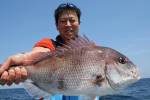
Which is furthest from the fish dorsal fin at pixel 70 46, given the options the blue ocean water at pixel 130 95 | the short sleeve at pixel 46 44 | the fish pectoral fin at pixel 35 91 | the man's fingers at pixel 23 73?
the blue ocean water at pixel 130 95

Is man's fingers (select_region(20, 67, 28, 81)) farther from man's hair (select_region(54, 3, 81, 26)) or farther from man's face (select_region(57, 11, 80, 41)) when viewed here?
man's hair (select_region(54, 3, 81, 26))

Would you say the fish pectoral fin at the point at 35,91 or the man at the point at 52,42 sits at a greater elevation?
the man at the point at 52,42

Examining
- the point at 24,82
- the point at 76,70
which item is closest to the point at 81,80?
the point at 76,70

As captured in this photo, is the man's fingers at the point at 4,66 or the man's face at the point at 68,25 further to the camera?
the man's face at the point at 68,25

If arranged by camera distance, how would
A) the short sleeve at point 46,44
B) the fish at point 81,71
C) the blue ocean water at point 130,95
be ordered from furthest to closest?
the blue ocean water at point 130,95 → the short sleeve at point 46,44 → the fish at point 81,71

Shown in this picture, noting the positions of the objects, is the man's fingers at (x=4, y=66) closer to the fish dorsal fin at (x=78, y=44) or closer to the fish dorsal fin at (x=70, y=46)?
the fish dorsal fin at (x=70, y=46)

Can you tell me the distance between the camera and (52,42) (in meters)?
5.77

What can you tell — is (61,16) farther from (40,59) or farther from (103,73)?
(103,73)

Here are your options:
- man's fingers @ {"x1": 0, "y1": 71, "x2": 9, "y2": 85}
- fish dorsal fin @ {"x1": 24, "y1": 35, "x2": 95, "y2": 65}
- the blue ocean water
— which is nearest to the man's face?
fish dorsal fin @ {"x1": 24, "y1": 35, "x2": 95, "y2": 65}

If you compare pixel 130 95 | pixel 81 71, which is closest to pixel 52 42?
pixel 81 71

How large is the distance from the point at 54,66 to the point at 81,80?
422 millimetres

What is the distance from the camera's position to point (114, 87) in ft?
14.5

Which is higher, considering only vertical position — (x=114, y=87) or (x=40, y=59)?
(x=40, y=59)

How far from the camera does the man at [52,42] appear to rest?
188 inches
